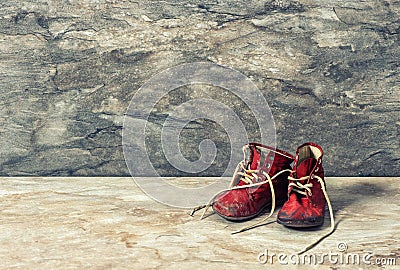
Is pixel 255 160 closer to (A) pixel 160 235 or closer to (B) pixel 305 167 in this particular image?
(B) pixel 305 167

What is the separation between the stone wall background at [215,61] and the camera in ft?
5.96

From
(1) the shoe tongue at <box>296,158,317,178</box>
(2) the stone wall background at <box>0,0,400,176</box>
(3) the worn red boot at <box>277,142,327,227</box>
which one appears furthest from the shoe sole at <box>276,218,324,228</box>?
(2) the stone wall background at <box>0,0,400,176</box>

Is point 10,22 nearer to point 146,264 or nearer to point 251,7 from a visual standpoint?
point 251,7

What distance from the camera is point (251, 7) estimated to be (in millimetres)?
1829

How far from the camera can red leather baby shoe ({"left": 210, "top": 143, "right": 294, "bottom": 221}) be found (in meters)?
1.36

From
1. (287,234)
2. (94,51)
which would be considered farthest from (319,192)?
(94,51)

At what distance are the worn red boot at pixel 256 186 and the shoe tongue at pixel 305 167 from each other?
2.7 inches

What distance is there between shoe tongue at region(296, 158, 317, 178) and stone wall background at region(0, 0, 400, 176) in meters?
0.50

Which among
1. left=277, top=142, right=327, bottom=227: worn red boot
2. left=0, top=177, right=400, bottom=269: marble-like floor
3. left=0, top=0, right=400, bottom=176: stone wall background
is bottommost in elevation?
left=0, top=177, right=400, bottom=269: marble-like floor

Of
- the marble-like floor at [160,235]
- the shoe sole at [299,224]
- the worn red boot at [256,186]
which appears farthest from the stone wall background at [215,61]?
the shoe sole at [299,224]

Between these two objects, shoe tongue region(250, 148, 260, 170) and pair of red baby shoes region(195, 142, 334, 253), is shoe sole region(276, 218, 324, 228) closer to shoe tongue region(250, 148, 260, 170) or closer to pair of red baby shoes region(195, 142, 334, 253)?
pair of red baby shoes region(195, 142, 334, 253)

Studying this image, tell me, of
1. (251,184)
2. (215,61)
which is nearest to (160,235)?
(251,184)

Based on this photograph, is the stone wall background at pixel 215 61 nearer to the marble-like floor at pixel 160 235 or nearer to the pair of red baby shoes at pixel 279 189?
the marble-like floor at pixel 160 235

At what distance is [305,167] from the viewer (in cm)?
135
